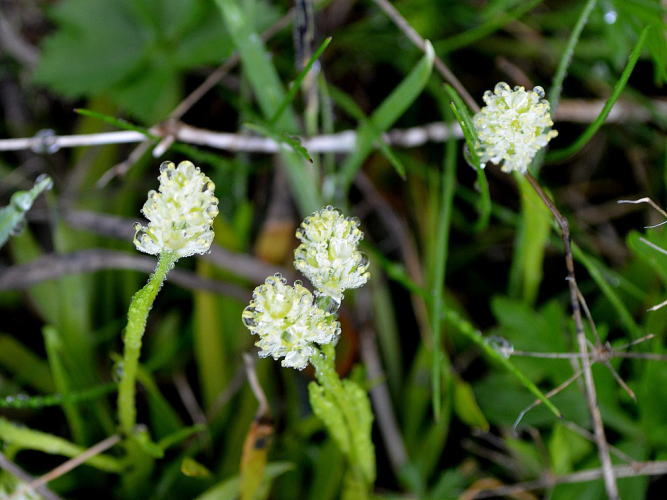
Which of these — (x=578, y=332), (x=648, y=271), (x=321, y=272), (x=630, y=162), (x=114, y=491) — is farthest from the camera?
(x=630, y=162)

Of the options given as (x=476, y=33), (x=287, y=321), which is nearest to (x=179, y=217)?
(x=287, y=321)

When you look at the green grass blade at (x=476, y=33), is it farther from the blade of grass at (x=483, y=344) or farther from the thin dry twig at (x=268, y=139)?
the blade of grass at (x=483, y=344)

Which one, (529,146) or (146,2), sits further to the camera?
(146,2)

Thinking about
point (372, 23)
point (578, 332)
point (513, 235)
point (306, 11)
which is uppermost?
point (372, 23)

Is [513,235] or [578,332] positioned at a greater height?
[513,235]

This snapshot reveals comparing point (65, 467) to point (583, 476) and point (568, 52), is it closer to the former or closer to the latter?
point (583, 476)

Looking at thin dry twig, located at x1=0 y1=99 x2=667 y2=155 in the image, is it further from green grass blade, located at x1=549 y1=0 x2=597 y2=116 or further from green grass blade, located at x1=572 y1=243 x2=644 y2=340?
green grass blade, located at x1=572 y1=243 x2=644 y2=340

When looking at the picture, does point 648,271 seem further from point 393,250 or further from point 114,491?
point 114,491

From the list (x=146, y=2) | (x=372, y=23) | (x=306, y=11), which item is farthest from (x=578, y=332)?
(x=146, y=2)
